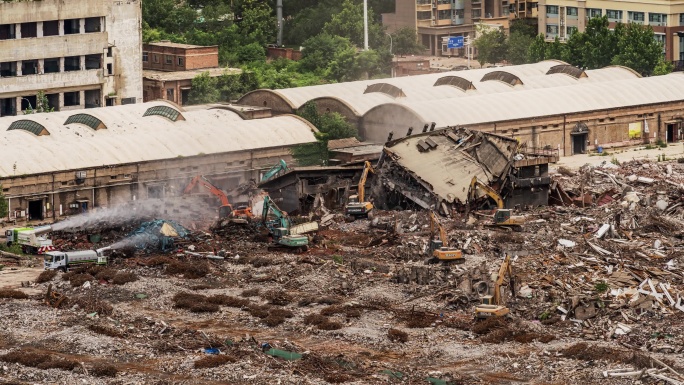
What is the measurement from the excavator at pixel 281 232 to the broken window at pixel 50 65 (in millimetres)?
33916

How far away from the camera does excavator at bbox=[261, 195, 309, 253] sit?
70.8 metres

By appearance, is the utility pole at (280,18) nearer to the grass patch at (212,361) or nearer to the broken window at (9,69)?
A: the broken window at (9,69)

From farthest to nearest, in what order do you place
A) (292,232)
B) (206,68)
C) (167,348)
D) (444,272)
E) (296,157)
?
(206,68), (296,157), (292,232), (444,272), (167,348)

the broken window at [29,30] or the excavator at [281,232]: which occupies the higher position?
the broken window at [29,30]

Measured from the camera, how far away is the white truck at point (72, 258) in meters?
67.7

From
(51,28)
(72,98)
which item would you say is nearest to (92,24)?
(51,28)

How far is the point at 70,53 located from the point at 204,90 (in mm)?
10479

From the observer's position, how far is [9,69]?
103812 millimetres

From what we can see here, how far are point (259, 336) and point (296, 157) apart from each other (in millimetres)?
30806

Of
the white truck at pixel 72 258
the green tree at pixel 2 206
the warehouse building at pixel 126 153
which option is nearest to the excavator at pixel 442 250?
the white truck at pixel 72 258

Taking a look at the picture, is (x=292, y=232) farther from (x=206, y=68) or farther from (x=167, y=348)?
(x=206, y=68)

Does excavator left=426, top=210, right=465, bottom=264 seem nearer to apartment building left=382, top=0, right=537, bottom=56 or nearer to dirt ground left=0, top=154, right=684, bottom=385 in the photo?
dirt ground left=0, top=154, right=684, bottom=385

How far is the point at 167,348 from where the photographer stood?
56.0 m

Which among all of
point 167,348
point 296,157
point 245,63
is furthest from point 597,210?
point 245,63
